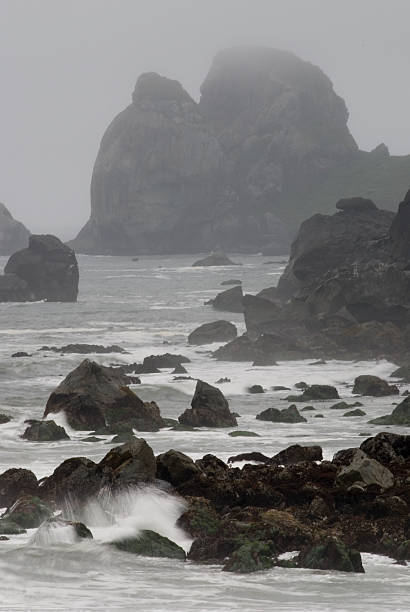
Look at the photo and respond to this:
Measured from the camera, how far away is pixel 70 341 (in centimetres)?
5969

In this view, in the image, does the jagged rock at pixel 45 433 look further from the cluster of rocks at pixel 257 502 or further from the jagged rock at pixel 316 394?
the jagged rock at pixel 316 394

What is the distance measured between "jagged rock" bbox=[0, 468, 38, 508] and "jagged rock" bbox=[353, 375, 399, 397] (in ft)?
69.7

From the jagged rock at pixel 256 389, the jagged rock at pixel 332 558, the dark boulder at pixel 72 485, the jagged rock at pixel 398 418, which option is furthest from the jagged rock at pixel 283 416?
the jagged rock at pixel 332 558

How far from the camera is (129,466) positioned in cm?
1452

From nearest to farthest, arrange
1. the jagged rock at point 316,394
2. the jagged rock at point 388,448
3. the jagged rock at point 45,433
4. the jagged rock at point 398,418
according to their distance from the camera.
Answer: the jagged rock at point 388,448 < the jagged rock at point 45,433 < the jagged rock at point 398,418 < the jagged rock at point 316,394

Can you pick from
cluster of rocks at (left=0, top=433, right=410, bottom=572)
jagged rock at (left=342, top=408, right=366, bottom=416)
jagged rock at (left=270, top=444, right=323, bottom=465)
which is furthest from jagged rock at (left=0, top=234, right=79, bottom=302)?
cluster of rocks at (left=0, top=433, right=410, bottom=572)

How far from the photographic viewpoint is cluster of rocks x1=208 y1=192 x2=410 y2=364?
49.3 meters

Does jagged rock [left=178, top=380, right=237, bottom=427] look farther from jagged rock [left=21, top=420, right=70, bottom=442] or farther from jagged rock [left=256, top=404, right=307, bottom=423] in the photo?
jagged rock [left=21, top=420, right=70, bottom=442]

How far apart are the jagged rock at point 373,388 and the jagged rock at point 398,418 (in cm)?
770

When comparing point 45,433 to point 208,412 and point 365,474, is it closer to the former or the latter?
point 208,412

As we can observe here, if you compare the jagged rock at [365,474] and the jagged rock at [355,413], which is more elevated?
the jagged rock at [365,474]

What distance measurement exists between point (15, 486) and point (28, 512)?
1.78m

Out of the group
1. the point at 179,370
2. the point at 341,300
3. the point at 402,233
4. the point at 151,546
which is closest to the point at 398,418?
the point at 151,546

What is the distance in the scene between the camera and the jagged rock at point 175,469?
15000 millimetres
